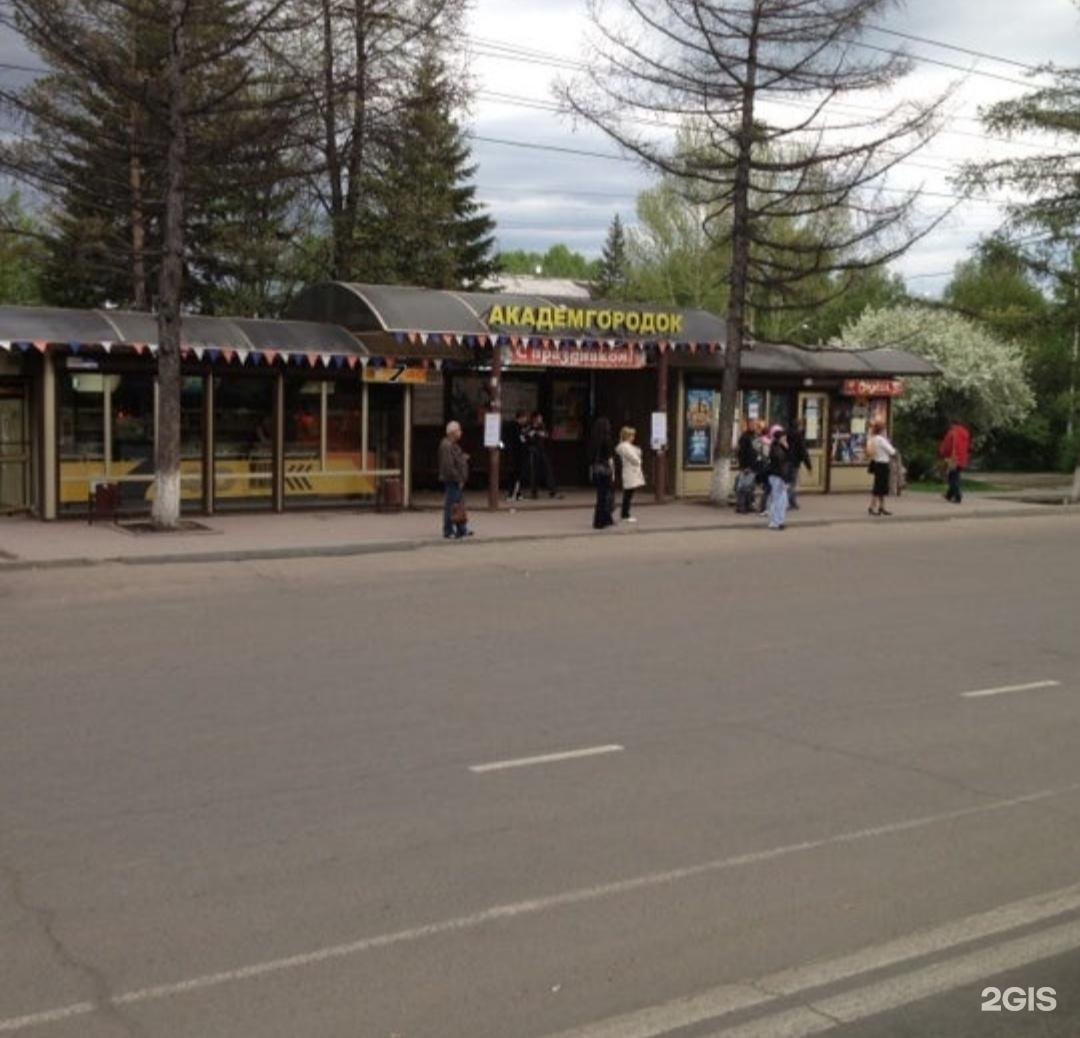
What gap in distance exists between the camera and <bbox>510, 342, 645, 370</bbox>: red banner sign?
2258 cm

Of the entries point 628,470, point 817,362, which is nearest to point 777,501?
point 628,470

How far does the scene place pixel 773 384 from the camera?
27.6 metres

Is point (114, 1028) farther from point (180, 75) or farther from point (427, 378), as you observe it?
point (427, 378)

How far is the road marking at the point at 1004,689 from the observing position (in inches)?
355

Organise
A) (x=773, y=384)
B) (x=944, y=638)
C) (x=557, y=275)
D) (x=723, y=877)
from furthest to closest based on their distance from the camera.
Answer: (x=557, y=275) < (x=773, y=384) < (x=944, y=638) < (x=723, y=877)

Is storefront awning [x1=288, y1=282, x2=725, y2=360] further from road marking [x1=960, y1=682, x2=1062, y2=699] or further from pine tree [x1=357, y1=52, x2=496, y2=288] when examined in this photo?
road marking [x1=960, y1=682, x2=1062, y2=699]

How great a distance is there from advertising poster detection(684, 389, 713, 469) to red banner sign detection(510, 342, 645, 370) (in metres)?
2.74

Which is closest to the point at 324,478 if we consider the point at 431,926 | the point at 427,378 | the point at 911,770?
the point at 427,378

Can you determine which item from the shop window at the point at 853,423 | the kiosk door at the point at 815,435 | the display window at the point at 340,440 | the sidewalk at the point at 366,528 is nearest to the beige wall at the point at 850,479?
the shop window at the point at 853,423

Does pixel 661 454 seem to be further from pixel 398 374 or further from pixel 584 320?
pixel 398 374

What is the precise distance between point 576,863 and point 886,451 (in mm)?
20300

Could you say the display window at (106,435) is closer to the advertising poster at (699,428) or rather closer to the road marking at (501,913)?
the advertising poster at (699,428)

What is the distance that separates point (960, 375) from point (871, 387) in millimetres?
6248

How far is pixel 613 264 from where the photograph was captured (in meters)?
68.9
